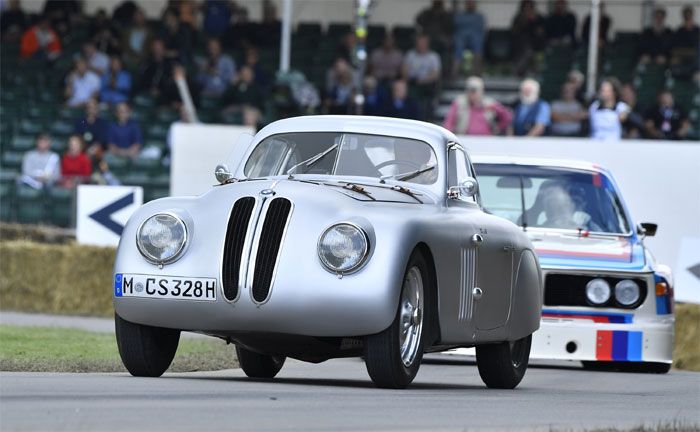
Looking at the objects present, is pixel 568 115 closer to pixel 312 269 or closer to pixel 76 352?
pixel 76 352

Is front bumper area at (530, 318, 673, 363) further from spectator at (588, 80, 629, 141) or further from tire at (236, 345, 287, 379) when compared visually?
spectator at (588, 80, 629, 141)

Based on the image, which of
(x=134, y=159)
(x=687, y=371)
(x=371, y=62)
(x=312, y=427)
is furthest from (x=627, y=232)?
(x=371, y=62)

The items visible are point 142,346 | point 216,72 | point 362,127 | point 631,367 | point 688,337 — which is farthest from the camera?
point 216,72

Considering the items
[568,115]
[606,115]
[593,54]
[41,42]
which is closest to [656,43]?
[593,54]

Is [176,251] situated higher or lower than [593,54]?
lower

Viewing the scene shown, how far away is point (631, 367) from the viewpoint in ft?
47.1

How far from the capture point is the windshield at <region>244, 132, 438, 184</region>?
9.98m

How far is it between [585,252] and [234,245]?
5.25 metres

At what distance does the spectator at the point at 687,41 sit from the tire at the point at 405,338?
56.4ft

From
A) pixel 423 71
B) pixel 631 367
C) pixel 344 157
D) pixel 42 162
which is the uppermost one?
pixel 344 157

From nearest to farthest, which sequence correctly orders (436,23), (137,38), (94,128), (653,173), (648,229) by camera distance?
(648,229) < (653,173) < (94,128) < (436,23) < (137,38)

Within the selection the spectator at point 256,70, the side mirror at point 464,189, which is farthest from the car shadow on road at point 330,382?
the spectator at point 256,70

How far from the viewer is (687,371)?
15.0 meters

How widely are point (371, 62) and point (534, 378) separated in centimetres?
1450
